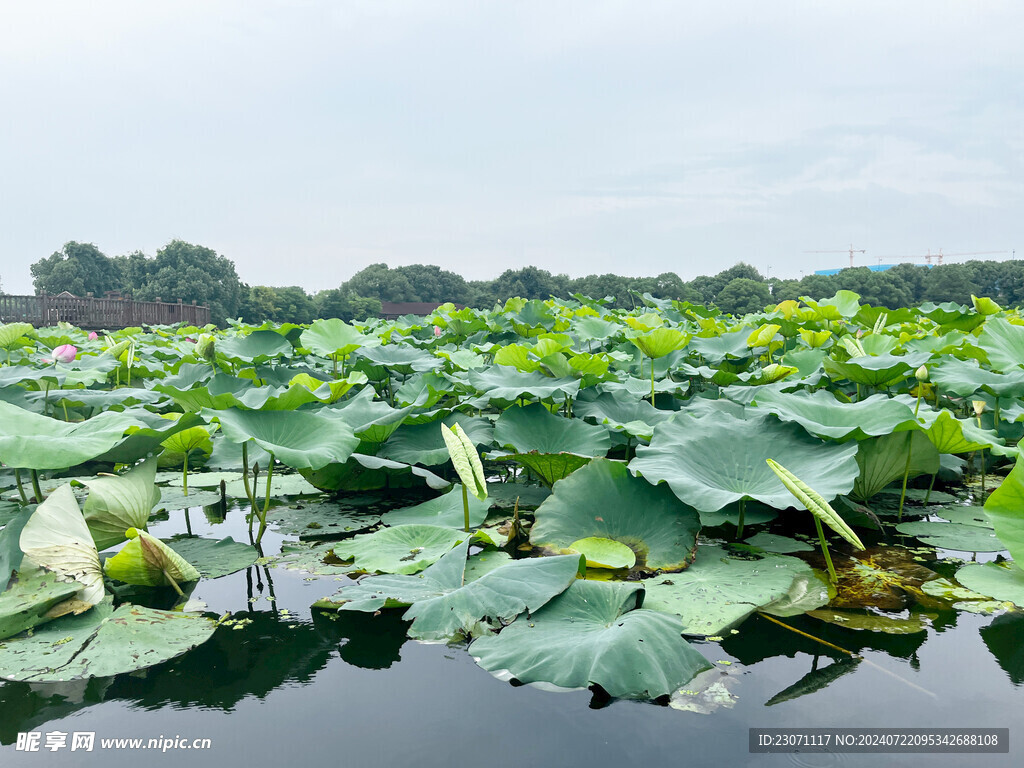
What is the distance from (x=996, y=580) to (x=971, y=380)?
966mm

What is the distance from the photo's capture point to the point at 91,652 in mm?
975

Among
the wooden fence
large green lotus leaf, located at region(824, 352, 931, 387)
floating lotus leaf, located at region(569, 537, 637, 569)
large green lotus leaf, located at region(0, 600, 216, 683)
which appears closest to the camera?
large green lotus leaf, located at region(0, 600, 216, 683)

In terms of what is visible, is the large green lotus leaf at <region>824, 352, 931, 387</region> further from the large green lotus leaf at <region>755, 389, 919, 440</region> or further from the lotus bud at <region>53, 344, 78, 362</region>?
the lotus bud at <region>53, 344, 78, 362</region>

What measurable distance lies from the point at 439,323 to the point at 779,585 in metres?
3.83

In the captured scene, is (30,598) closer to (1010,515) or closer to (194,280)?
(1010,515)

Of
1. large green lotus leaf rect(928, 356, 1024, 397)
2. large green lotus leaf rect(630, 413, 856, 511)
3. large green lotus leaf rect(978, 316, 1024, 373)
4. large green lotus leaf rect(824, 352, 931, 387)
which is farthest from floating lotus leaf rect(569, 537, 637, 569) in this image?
large green lotus leaf rect(978, 316, 1024, 373)

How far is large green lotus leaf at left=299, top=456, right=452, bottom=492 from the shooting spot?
5.66 feet

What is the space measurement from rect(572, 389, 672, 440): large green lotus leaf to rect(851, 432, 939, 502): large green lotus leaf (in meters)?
0.55

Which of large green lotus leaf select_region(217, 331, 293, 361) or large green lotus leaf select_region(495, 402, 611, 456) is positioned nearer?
large green lotus leaf select_region(495, 402, 611, 456)

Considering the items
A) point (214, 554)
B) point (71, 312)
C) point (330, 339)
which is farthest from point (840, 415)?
point (71, 312)

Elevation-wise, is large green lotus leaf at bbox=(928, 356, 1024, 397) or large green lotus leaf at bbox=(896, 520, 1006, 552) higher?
large green lotus leaf at bbox=(928, 356, 1024, 397)

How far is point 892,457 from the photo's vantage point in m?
1.62

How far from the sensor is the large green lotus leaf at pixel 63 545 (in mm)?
1121

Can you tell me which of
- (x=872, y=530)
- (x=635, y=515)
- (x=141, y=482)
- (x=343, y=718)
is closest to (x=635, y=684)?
(x=343, y=718)
